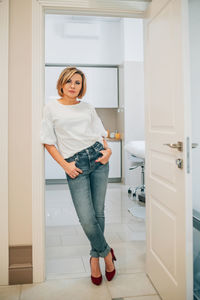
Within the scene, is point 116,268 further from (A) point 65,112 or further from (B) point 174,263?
(A) point 65,112

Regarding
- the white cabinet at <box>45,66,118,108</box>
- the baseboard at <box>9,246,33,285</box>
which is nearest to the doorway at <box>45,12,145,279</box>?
the white cabinet at <box>45,66,118,108</box>

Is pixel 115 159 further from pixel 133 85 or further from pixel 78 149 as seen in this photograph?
pixel 78 149

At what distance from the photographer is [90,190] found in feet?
6.93

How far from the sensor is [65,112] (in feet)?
6.66

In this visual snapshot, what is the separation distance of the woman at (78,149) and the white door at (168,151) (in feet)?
1.19

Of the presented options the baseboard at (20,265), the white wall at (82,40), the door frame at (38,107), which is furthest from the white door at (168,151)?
the white wall at (82,40)

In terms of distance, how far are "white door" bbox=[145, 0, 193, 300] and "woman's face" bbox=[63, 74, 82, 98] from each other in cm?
49

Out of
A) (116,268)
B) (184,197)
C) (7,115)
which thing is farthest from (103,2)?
(116,268)

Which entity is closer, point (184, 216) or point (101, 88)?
point (184, 216)

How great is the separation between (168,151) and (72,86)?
0.77 metres

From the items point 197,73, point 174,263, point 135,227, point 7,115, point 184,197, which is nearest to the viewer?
point 184,197

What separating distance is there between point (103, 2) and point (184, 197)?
4.79 feet

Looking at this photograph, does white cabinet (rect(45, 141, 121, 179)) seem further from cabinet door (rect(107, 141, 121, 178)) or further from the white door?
the white door

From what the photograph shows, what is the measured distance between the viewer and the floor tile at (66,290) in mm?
1944
